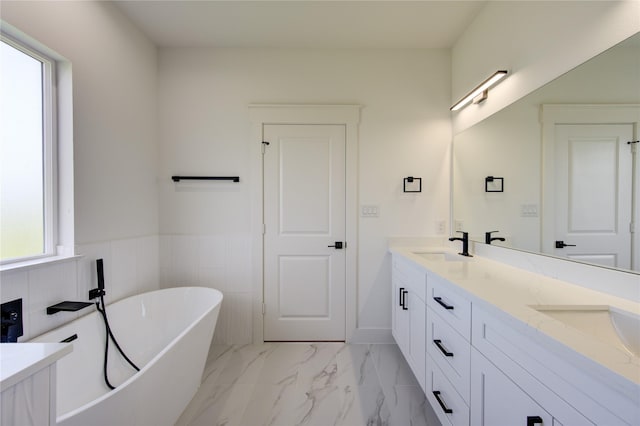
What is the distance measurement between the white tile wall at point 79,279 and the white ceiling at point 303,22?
1789 millimetres

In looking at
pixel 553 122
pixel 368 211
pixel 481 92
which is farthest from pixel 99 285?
pixel 481 92

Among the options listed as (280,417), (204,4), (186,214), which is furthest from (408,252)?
(204,4)

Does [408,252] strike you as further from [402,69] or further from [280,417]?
[402,69]

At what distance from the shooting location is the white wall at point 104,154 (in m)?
1.38

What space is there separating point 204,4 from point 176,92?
811mm

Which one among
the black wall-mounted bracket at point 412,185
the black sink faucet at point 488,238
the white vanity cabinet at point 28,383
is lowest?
the white vanity cabinet at point 28,383

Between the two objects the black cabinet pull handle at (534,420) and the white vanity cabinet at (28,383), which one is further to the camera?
the black cabinet pull handle at (534,420)

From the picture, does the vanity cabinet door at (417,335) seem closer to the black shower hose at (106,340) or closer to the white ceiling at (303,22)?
the black shower hose at (106,340)

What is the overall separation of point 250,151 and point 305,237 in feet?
3.15

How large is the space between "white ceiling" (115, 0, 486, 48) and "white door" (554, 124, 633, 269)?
1341 mm

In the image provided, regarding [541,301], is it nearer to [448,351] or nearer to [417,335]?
[448,351]

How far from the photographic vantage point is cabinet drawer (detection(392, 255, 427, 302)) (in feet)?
5.51

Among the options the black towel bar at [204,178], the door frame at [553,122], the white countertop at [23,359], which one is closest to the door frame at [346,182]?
the black towel bar at [204,178]

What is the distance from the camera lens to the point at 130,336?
1.80 metres
